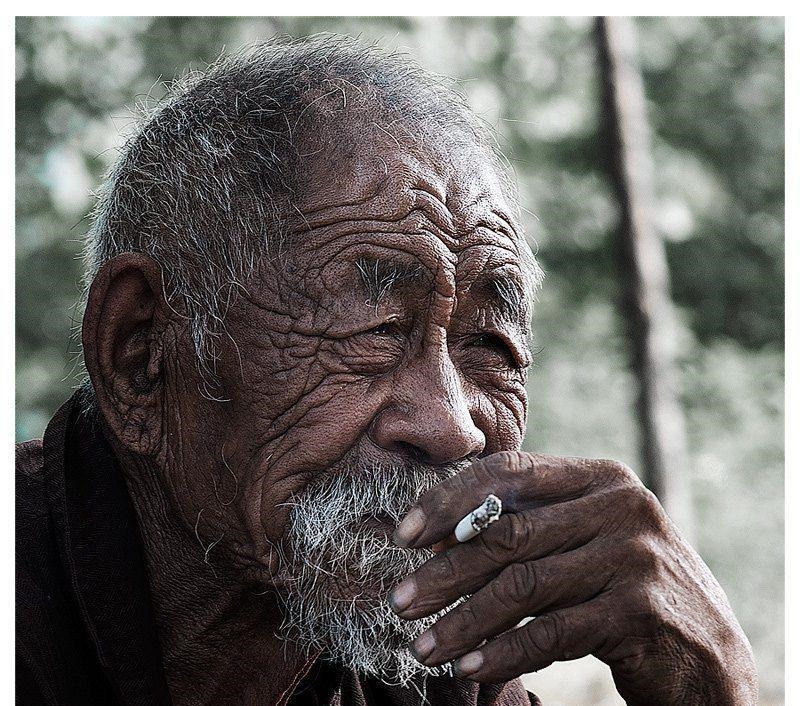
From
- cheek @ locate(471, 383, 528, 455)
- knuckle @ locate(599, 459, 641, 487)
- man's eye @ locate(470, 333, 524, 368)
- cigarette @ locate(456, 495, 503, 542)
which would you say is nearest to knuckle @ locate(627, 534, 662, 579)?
knuckle @ locate(599, 459, 641, 487)

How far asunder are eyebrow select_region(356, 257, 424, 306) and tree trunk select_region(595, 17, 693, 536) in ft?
27.2

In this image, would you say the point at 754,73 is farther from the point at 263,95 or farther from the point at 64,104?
the point at 263,95

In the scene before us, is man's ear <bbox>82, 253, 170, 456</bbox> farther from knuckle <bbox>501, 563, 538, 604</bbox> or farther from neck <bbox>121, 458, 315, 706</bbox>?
knuckle <bbox>501, 563, 538, 604</bbox>

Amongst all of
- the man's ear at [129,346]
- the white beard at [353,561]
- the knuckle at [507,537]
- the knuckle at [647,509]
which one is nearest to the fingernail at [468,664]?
the knuckle at [507,537]

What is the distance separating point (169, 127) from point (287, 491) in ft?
4.06

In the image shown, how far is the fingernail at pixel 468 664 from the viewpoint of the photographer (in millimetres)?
2377

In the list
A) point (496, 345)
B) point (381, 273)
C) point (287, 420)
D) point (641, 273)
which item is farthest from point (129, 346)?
point (641, 273)

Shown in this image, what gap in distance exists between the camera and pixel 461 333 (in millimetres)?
2932

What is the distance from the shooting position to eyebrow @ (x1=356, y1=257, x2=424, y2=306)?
2.84 meters

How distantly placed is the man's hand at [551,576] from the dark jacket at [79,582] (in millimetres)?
876

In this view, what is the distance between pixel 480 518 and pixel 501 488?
105 mm

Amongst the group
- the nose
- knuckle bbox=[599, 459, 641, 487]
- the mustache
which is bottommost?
the mustache

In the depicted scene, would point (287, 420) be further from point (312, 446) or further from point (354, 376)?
point (354, 376)

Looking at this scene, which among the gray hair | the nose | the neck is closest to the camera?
the nose
